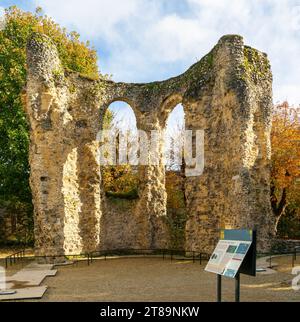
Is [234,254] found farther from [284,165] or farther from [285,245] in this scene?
[284,165]

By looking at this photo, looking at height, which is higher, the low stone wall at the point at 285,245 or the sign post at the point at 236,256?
the sign post at the point at 236,256

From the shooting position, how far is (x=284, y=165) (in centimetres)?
2047

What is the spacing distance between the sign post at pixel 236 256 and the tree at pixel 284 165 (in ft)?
44.6

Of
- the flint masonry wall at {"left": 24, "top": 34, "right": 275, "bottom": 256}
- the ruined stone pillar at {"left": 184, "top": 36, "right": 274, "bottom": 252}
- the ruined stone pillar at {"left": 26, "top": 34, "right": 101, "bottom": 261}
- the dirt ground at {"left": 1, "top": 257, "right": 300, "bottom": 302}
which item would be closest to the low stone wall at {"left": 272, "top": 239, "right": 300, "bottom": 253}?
the flint masonry wall at {"left": 24, "top": 34, "right": 275, "bottom": 256}

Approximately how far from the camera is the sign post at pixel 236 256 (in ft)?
21.8

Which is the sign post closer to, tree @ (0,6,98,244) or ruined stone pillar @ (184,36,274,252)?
ruined stone pillar @ (184,36,274,252)

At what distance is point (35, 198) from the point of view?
15930mm

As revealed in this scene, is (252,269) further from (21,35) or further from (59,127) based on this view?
(21,35)

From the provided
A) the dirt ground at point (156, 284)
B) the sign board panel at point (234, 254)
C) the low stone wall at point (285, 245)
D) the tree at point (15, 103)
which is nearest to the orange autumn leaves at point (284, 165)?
the low stone wall at point (285, 245)

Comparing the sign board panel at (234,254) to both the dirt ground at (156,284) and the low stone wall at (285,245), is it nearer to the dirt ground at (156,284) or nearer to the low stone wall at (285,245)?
the dirt ground at (156,284)

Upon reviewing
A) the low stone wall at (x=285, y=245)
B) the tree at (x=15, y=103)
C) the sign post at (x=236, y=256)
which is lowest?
the low stone wall at (x=285, y=245)

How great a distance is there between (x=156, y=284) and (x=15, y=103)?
44.6 ft
